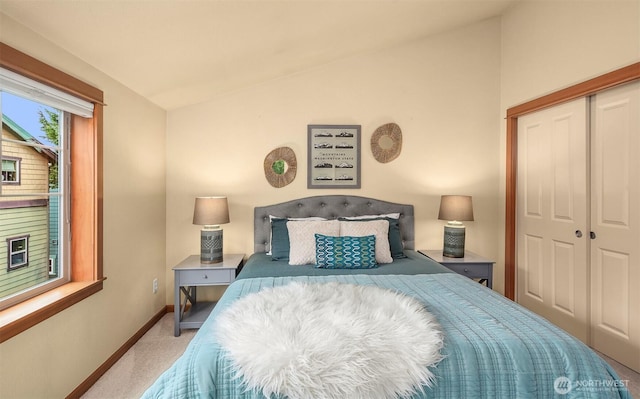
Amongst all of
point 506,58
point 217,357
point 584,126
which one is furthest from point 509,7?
point 217,357

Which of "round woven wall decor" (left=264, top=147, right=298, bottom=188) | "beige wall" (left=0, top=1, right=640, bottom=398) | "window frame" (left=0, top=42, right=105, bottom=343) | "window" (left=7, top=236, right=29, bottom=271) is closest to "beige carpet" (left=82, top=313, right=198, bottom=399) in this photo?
"beige wall" (left=0, top=1, right=640, bottom=398)

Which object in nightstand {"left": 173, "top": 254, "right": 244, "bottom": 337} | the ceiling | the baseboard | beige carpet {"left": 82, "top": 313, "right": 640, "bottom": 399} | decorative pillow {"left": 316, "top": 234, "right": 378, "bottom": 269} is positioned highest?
the ceiling

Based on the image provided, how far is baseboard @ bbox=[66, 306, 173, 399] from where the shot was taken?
6.27ft

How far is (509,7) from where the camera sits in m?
3.13

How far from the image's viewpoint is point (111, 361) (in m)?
2.24

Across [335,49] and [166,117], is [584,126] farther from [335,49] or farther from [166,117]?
[166,117]

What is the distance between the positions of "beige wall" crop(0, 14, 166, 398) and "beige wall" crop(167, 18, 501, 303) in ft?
0.99

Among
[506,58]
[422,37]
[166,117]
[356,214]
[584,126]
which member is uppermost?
[422,37]

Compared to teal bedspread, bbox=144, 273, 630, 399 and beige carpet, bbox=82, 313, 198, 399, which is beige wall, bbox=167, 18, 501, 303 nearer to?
beige carpet, bbox=82, 313, 198, 399

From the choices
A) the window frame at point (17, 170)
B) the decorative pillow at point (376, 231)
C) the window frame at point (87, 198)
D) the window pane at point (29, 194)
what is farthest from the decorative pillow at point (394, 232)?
the window frame at point (17, 170)

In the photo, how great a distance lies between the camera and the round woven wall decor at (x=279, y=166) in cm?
323

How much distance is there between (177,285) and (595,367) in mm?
2708

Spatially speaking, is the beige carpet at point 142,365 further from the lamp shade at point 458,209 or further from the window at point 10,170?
the lamp shade at point 458,209

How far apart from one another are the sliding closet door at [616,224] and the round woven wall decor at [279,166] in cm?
259
